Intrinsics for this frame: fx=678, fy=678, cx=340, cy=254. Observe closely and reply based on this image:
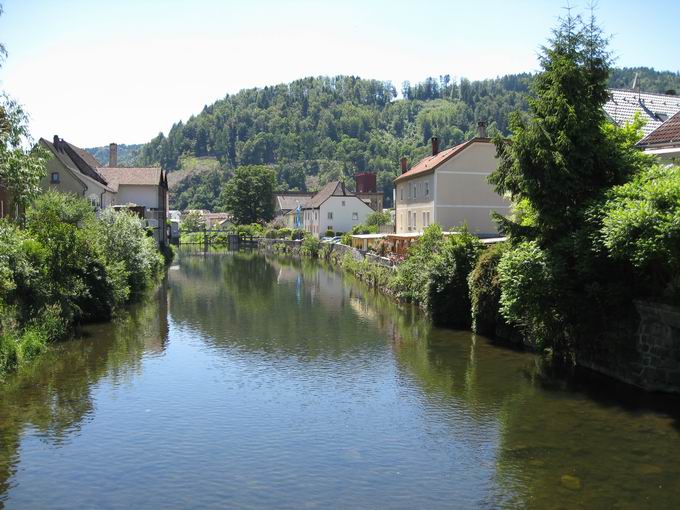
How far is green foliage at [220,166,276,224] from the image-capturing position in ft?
396

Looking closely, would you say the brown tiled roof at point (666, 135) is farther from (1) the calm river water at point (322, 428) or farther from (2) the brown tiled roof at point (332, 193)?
(2) the brown tiled roof at point (332, 193)

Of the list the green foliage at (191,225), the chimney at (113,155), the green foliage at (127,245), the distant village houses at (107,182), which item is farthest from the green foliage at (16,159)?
the green foliage at (191,225)

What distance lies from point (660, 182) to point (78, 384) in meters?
17.4

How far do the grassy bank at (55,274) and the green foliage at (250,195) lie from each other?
271 feet

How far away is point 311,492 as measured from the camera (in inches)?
500

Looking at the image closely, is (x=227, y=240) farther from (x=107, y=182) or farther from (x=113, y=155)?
(x=107, y=182)

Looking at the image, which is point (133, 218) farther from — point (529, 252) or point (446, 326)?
point (529, 252)

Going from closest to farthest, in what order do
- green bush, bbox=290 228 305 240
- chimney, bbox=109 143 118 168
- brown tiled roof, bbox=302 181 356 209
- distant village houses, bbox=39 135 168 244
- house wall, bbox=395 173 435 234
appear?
house wall, bbox=395 173 435 234, distant village houses, bbox=39 135 168 244, chimney, bbox=109 143 118 168, brown tiled roof, bbox=302 181 356 209, green bush, bbox=290 228 305 240

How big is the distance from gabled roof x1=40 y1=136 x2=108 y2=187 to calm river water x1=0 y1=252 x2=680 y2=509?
3045cm

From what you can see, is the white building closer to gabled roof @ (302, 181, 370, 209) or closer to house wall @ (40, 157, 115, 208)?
gabled roof @ (302, 181, 370, 209)

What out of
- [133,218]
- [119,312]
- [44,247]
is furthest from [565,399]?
[133,218]

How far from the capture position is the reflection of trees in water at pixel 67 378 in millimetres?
15945

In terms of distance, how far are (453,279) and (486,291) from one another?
3.42 meters

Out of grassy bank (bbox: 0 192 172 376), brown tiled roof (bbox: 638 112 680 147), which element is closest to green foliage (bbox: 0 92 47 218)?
grassy bank (bbox: 0 192 172 376)
